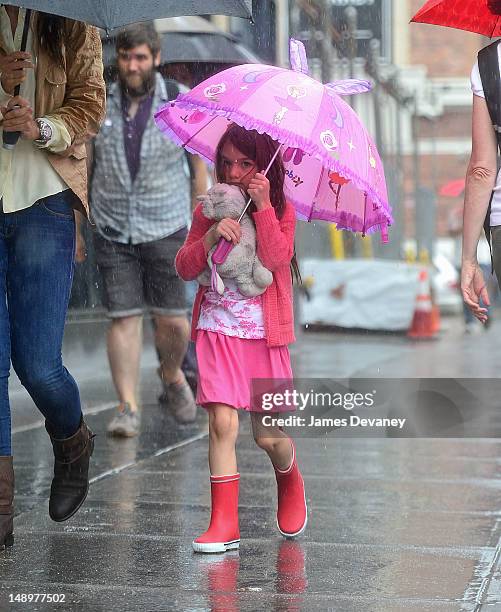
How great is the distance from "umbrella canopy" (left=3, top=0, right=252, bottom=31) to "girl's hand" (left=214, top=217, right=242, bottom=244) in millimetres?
674

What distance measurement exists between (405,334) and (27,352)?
13.5 m

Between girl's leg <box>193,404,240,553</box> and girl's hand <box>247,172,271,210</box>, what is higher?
girl's hand <box>247,172,271,210</box>

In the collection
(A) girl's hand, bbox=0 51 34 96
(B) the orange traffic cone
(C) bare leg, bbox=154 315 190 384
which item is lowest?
(B) the orange traffic cone

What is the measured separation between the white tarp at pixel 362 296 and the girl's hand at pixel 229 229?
509 inches

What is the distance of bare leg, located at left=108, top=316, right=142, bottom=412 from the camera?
734 centimetres

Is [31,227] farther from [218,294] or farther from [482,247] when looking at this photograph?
[482,247]

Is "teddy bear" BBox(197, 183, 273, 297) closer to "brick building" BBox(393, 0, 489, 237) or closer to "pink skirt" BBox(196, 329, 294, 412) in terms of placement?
"pink skirt" BBox(196, 329, 294, 412)

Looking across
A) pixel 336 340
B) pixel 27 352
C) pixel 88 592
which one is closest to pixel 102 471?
pixel 27 352

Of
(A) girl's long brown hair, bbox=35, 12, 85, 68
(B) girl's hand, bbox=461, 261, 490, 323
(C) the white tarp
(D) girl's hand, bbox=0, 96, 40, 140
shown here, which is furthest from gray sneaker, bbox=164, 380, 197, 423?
(C) the white tarp

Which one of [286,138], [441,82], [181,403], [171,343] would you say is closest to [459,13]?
[286,138]

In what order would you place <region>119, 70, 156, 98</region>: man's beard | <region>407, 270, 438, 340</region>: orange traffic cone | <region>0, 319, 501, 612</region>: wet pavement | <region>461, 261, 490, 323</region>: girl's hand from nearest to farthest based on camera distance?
<region>0, 319, 501, 612</region>: wet pavement, <region>461, 261, 490, 323</region>: girl's hand, <region>119, 70, 156, 98</region>: man's beard, <region>407, 270, 438, 340</region>: orange traffic cone

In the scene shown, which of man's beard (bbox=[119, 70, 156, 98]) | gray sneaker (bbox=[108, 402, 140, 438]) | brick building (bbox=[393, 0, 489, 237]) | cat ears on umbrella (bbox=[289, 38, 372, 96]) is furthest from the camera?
brick building (bbox=[393, 0, 489, 237])

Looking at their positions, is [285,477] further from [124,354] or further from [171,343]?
[171,343]

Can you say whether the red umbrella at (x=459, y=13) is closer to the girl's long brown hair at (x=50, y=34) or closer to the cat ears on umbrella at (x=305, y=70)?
the cat ears on umbrella at (x=305, y=70)
